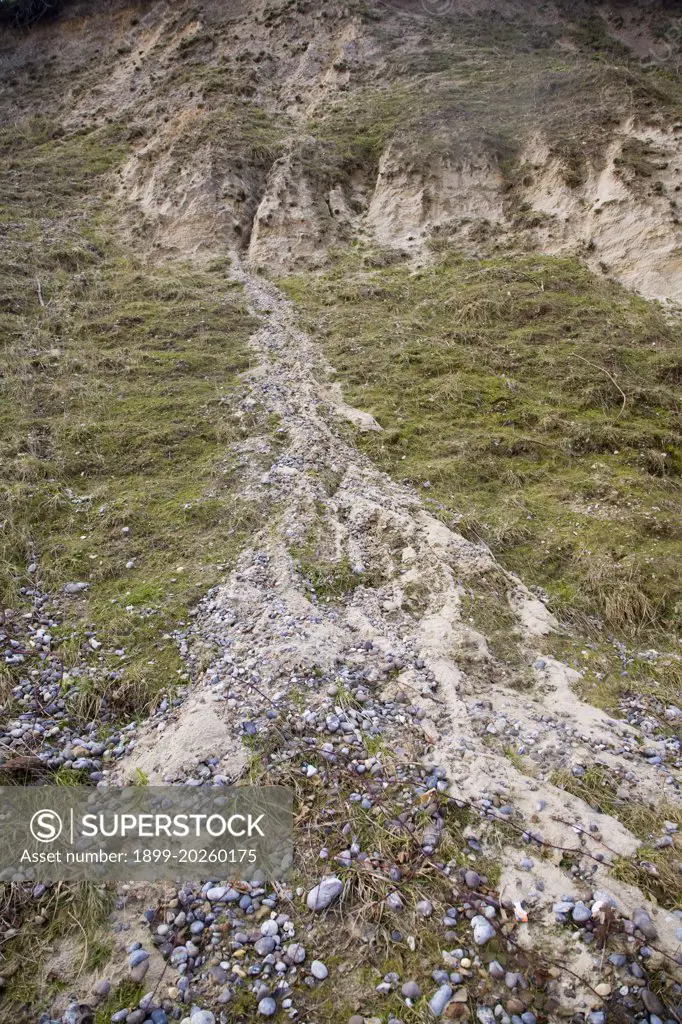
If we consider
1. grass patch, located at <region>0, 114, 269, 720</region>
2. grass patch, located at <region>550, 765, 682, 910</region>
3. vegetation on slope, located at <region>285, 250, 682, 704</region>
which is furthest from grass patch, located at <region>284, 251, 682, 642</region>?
grass patch, located at <region>0, 114, 269, 720</region>

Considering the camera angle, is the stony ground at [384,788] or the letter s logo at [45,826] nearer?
the stony ground at [384,788]

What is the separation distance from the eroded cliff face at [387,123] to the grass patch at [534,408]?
2811mm

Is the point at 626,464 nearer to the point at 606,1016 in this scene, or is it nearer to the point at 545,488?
the point at 545,488

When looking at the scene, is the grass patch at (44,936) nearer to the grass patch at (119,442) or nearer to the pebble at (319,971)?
the pebble at (319,971)

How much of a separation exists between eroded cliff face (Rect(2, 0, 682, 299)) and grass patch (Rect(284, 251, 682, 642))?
2811mm

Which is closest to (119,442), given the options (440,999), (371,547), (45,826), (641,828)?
(371,547)

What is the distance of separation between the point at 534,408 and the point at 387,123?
21.7 m

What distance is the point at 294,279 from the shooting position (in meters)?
20.5

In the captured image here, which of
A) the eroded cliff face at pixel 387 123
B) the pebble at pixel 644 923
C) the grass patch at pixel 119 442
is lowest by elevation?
the pebble at pixel 644 923

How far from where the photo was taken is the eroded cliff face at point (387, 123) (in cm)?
2014

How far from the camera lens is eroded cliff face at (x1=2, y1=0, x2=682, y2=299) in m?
20.1

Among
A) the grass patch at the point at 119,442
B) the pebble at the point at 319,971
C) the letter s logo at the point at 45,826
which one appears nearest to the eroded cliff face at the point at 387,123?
the grass patch at the point at 119,442

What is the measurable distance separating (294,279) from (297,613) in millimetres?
16742

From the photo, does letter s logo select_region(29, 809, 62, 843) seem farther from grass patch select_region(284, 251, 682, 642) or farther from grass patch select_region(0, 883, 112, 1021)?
grass patch select_region(284, 251, 682, 642)
